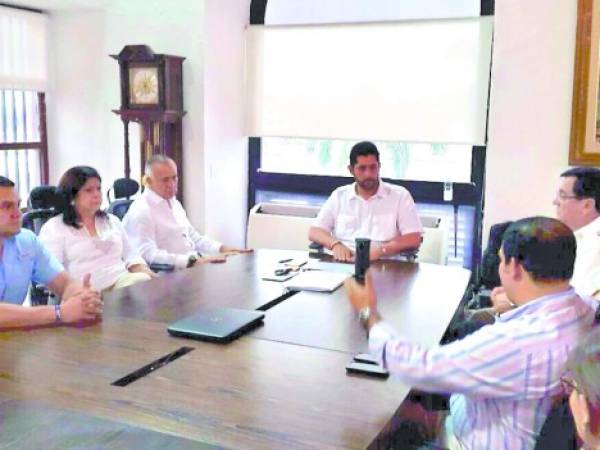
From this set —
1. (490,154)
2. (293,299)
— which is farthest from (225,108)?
(293,299)

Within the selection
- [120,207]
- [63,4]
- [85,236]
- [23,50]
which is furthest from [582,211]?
[23,50]

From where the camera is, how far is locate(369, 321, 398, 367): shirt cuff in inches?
61.1

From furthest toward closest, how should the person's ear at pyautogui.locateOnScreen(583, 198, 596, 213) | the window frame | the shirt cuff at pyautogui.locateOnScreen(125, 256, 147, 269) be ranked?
the window frame < the shirt cuff at pyautogui.locateOnScreen(125, 256, 147, 269) < the person's ear at pyautogui.locateOnScreen(583, 198, 596, 213)

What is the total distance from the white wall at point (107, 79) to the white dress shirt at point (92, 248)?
4.48ft

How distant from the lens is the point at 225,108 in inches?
187

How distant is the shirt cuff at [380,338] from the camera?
155 cm

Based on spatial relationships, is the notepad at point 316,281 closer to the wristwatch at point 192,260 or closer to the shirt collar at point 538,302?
the wristwatch at point 192,260

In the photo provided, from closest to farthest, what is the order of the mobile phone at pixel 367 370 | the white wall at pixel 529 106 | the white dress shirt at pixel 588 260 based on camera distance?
the mobile phone at pixel 367 370 < the white dress shirt at pixel 588 260 < the white wall at pixel 529 106

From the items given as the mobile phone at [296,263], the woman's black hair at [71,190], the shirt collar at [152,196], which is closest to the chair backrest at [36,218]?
the woman's black hair at [71,190]

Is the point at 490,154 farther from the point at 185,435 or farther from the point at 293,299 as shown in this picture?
the point at 185,435

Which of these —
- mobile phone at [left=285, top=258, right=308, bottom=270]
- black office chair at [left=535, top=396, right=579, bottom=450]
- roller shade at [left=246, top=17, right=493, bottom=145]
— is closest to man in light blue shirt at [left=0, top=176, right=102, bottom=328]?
mobile phone at [left=285, top=258, right=308, bottom=270]

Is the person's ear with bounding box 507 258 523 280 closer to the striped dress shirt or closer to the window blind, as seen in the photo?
the striped dress shirt

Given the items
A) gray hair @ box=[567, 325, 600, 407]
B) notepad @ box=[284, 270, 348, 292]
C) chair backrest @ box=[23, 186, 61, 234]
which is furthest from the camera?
chair backrest @ box=[23, 186, 61, 234]

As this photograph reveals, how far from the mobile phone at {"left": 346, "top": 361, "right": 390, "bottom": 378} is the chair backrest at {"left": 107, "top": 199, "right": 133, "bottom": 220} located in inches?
97.8
